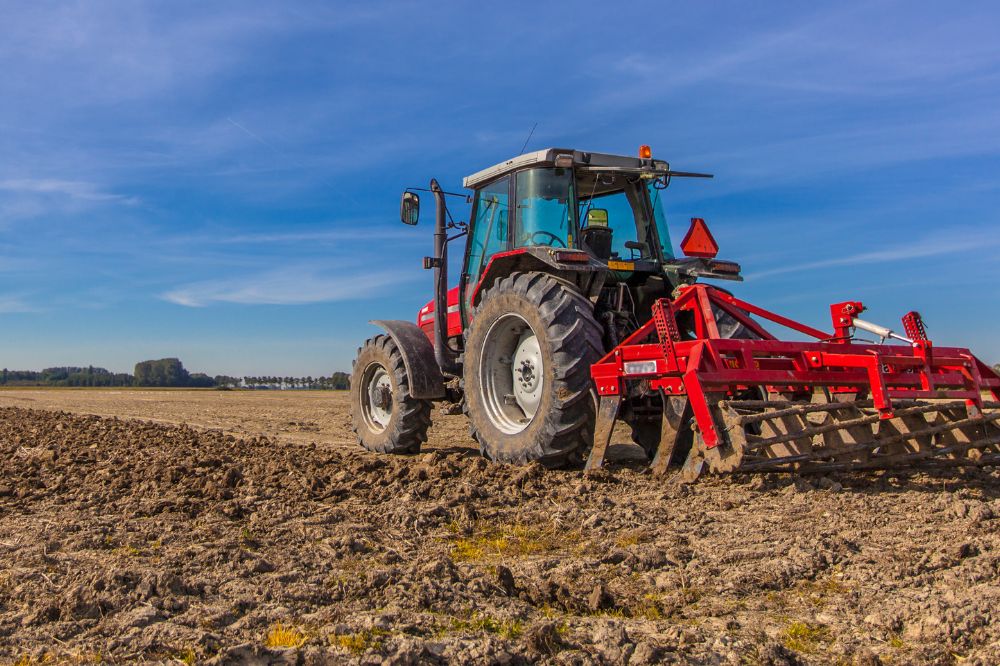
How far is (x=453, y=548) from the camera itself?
3619mm

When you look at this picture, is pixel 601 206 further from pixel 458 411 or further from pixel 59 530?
pixel 59 530

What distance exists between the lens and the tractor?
4.65 metres

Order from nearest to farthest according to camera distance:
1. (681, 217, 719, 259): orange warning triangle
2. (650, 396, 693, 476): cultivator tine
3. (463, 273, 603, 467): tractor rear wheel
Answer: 1. (650, 396, 693, 476): cultivator tine
2. (463, 273, 603, 467): tractor rear wheel
3. (681, 217, 719, 259): orange warning triangle

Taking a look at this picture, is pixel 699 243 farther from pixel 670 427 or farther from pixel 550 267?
pixel 670 427

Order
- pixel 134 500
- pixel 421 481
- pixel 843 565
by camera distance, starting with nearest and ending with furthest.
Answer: pixel 843 565 → pixel 134 500 → pixel 421 481

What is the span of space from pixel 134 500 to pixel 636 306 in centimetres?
390

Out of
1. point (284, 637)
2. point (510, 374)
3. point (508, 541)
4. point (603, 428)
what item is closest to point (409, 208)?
point (510, 374)

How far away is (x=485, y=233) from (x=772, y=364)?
2876mm

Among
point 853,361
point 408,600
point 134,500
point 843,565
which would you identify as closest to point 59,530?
point 134,500

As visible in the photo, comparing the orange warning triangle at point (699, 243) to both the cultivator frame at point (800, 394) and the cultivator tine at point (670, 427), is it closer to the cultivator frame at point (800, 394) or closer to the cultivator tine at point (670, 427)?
the cultivator frame at point (800, 394)

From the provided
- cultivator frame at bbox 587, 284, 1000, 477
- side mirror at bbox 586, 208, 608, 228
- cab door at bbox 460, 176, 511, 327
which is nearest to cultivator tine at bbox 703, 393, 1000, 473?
cultivator frame at bbox 587, 284, 1000, 477

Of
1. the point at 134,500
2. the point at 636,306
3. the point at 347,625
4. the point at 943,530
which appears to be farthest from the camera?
the point at 636,306

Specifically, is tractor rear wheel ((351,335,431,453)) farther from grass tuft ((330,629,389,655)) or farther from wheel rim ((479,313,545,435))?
grass tuft ((330,629,389,655))

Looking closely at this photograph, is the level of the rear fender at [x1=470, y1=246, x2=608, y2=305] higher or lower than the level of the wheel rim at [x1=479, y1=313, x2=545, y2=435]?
higher
